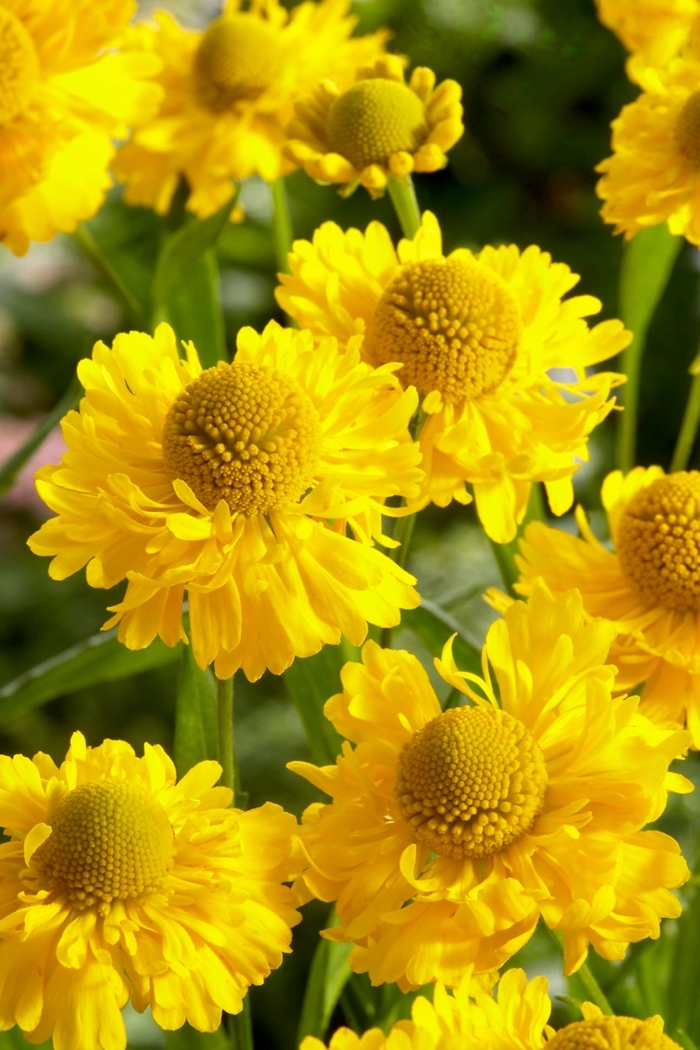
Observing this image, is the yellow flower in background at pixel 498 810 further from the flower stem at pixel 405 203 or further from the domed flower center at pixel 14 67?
the domed flower center at pixel 14 67

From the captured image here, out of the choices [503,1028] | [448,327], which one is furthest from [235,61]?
[503,1028]

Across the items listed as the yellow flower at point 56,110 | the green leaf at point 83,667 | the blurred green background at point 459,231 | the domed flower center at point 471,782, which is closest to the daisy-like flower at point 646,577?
the domed flower center at point 471,782

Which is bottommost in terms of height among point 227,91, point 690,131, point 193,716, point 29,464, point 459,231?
point 29,464

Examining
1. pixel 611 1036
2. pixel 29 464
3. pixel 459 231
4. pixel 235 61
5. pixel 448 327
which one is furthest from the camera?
pixel 459 231

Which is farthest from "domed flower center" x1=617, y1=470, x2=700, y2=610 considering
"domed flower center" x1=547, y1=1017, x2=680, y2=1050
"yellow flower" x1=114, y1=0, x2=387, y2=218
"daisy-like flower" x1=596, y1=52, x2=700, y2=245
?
"yellow flower" x1=114, y1=0, x2=387, y2=218

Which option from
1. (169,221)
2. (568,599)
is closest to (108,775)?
(568,599)

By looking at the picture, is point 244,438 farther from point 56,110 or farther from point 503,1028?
point 56,110

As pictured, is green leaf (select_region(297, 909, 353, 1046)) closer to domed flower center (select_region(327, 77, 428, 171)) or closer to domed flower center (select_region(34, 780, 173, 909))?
domed flower center (select_region(34, 780, 173, 909))
